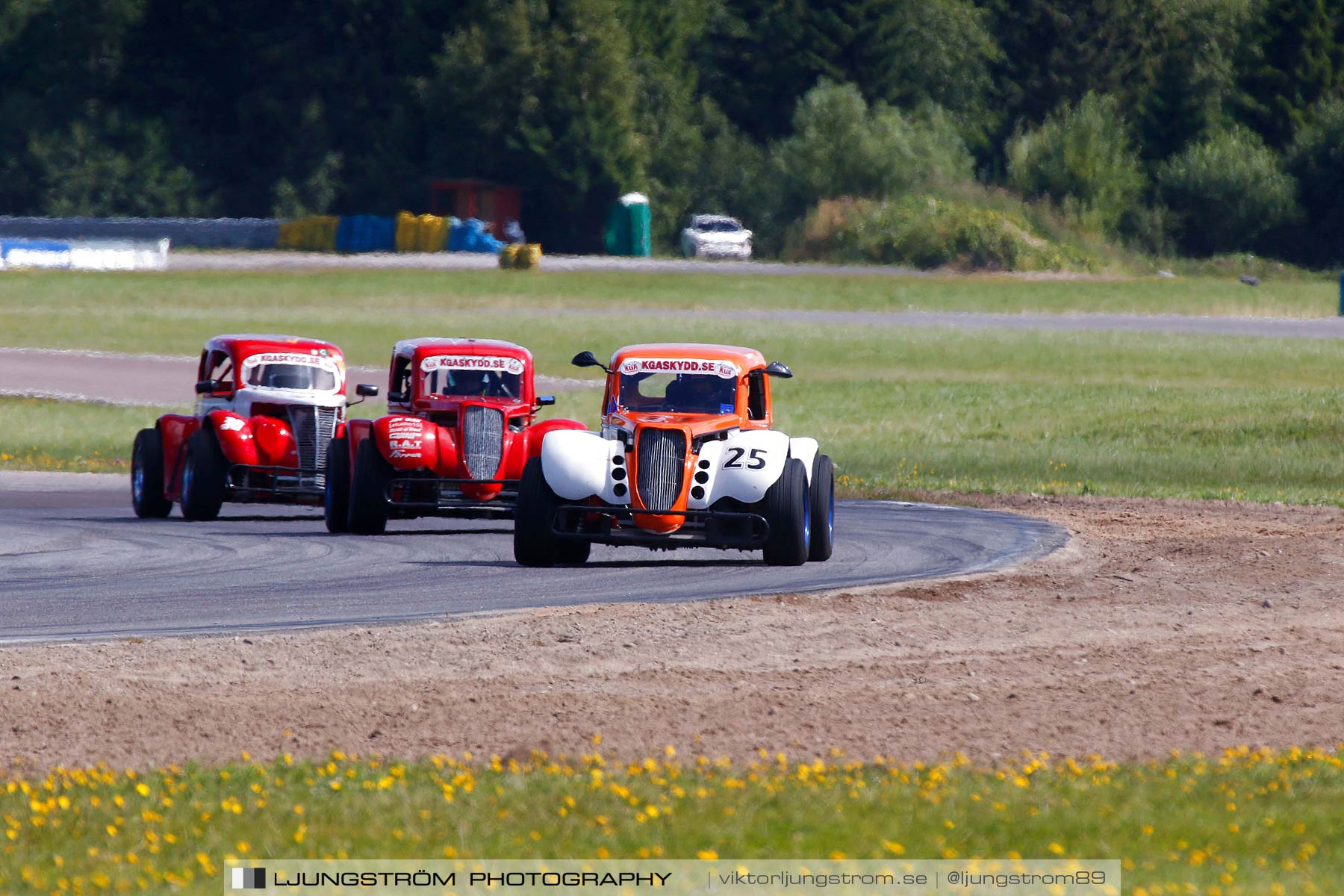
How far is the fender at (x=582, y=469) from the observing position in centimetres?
1559

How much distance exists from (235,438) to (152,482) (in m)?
1.26

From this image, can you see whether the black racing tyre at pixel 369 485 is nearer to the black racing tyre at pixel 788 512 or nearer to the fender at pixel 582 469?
the fender at pixel 582 469

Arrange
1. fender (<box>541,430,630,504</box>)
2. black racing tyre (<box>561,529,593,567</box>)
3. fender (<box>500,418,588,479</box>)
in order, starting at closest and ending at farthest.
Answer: fender (<box>541,430,630,504</box>) < black racing tyre (<box>561,529,593,567</box>) < fender (<box>500,418,588,479</box>)

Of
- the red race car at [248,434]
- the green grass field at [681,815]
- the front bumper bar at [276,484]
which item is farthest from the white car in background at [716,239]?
the green grass field at [681,815]

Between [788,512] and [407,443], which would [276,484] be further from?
[788,512]

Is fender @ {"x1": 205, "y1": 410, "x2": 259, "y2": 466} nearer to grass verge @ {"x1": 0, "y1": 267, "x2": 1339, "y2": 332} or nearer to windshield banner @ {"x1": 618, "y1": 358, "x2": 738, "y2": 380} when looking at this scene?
windshield banner @ {"x1": 618, "y1": 358, "x2": 738, "y2": 380}

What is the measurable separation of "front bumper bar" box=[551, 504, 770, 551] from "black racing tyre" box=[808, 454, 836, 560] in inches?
21.7

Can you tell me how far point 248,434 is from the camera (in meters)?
19.8

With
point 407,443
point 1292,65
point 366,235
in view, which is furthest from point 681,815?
point 1292,65

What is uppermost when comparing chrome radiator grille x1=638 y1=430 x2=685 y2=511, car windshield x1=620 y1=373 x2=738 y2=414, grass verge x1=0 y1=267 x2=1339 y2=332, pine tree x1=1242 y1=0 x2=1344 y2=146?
pine tree x1=1242 y1=0 x2=1344 y2=146

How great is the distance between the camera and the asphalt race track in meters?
13.8

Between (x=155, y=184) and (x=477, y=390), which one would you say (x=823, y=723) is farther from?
(x=155, y=184)

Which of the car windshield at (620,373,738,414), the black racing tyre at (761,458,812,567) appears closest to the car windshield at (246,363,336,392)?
the car windshield at (620,373,738,414)

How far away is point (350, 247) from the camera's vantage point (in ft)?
259
